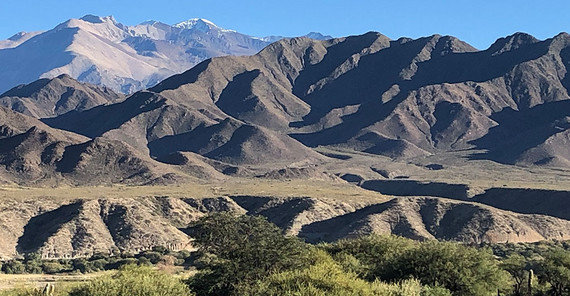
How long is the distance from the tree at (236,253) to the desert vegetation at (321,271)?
0.09 meters

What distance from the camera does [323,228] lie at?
536ft

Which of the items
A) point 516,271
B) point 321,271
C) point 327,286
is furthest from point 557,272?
point 327,286

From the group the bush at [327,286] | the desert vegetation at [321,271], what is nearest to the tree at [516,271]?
the desert vegetation at [321,271]

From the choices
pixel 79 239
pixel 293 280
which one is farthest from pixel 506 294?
pixel 79 239

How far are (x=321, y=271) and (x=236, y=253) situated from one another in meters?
18.5

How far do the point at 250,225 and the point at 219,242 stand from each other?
4187 mm

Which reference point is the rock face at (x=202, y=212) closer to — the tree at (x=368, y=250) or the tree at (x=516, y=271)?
the tree at (x=368, y=250)

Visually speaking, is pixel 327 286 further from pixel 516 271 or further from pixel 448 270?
pixel 516 271

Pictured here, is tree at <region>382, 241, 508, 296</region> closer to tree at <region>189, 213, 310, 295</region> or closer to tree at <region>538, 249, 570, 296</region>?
tree at <region>538, 249, 570, 296</region>

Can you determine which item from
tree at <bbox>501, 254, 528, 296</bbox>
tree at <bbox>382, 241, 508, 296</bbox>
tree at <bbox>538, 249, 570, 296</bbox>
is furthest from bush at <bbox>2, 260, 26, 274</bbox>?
tree at <bbox>538, 249, 570, 296</bbox>

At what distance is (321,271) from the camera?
58562mm

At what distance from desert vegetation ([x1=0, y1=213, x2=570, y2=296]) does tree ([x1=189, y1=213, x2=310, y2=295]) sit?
0.29 feet

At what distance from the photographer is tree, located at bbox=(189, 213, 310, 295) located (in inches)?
2876

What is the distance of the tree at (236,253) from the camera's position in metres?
73.1
